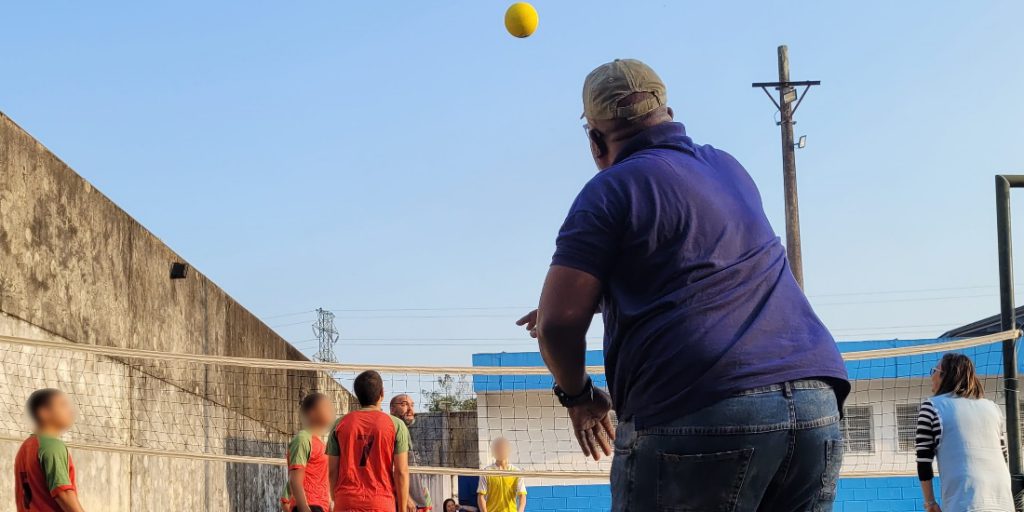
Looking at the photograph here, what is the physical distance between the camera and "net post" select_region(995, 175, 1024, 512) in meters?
7.29

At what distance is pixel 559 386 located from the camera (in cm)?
257

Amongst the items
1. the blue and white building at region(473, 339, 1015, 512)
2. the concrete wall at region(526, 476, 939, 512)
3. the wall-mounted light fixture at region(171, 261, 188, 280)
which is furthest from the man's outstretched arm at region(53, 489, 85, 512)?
the concrete wall at region(526, 476, 939, 512)

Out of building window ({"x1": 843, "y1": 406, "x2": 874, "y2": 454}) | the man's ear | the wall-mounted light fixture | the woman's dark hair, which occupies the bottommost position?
building window ({"x1": 843, "y1": 406, "x2": 874, "y2": 454})

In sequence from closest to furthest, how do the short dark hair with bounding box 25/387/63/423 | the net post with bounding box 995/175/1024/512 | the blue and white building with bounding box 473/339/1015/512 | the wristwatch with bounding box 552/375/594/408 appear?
the wristwatch with bounding box 552/375/594/408 < the short dark hair with bounding box 25/387/63/423 < the net post with bounding box 995/175/1024/512 < the blue and white building with bounding box 473/339/1015/512

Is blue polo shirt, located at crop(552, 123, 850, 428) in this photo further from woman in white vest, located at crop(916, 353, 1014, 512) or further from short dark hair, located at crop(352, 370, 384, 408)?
short dark hair, located at crop(352, 370, 384, 408)

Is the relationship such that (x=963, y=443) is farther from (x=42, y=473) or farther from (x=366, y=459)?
(x=42, y=473)

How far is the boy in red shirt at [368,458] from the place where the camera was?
6.83 metres

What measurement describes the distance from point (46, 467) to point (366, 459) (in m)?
1.89

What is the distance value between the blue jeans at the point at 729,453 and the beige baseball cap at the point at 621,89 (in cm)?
74

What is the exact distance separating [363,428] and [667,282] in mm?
4735

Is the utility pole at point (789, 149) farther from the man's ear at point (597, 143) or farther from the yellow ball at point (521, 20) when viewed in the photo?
the man's ear at point (597, 143)

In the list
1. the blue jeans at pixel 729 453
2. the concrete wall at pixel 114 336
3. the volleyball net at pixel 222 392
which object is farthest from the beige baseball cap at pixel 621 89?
the concrete wall at pixel 114 336

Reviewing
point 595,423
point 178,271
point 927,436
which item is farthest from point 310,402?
point 595,423

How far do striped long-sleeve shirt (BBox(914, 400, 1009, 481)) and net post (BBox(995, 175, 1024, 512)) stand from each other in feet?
4.37
